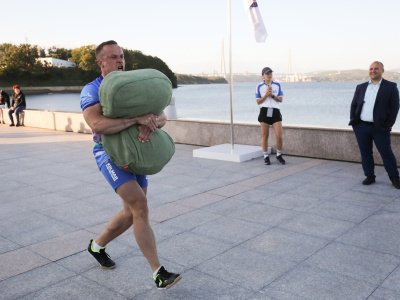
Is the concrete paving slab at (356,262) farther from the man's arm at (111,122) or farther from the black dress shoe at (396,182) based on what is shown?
the black dress shoe at (396,182)

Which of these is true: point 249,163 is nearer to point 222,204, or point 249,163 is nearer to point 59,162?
point 222,204

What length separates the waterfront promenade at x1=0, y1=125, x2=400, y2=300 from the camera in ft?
10.8

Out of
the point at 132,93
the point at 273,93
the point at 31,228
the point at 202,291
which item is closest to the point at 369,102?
the point at 273,93

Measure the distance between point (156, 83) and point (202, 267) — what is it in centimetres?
164

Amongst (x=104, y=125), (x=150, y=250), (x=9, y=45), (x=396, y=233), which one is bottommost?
(x=396, y=233)

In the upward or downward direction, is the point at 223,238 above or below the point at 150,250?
below

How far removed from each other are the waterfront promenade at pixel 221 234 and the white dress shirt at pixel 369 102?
991mm

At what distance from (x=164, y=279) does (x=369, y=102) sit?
4.28 meters

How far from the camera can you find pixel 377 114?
19.7 feet

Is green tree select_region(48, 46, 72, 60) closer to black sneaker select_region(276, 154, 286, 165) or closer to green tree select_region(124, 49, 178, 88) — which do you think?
green tree select_region(124, 49, 178, 88)

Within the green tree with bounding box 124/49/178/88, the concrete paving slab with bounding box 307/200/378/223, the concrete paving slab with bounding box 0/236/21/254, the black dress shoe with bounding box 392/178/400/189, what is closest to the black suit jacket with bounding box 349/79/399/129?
the black dress shoe with bounding box 392/178/400/189

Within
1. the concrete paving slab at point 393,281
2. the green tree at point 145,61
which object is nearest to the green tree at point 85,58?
the green tree at point 145,61

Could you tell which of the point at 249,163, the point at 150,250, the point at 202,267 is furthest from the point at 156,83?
the point at 249,163

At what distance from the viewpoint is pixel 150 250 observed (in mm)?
3135
